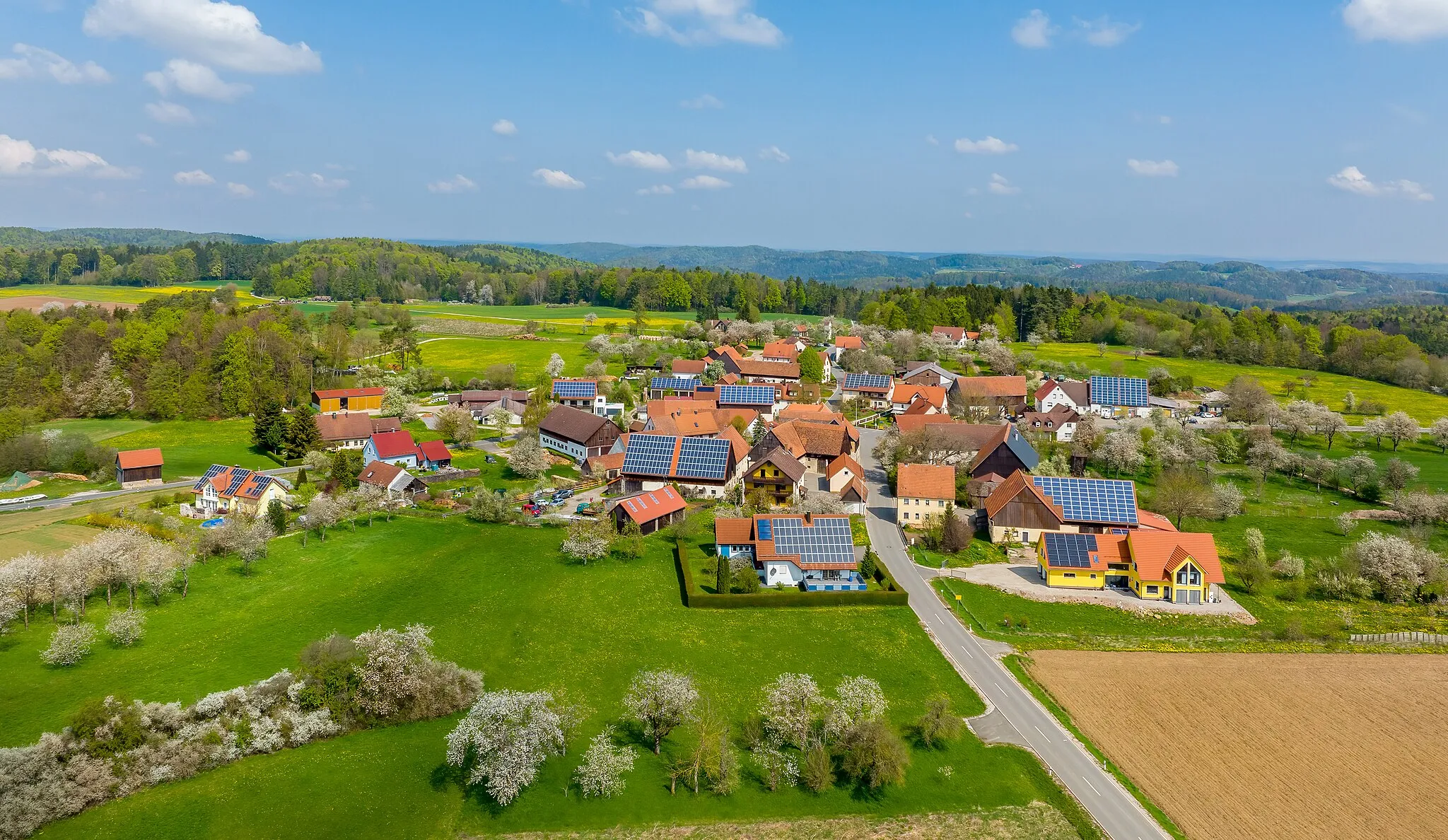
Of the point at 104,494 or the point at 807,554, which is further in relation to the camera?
the point at 104,494

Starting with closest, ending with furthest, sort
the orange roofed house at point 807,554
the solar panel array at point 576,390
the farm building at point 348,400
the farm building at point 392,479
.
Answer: the orange roofed house at point 807,554 → the farm building at point 392,479 → the farm building at point 348,400 → the solar panel array at point 576,390

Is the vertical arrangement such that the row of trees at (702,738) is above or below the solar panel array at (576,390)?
below

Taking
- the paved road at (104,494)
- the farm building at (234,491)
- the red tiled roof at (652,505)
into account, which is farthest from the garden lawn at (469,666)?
the paved road at (104,494)

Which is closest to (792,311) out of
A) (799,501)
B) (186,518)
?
(799,501)

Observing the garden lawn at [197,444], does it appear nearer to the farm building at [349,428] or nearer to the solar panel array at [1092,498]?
the farm building at [349,428]

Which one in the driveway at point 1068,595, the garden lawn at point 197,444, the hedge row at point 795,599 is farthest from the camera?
the garden lawn at point 197,444

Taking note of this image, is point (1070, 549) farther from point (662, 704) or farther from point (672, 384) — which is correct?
point (672, 384)

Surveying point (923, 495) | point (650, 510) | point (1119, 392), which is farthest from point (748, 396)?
point (1119, 392)
